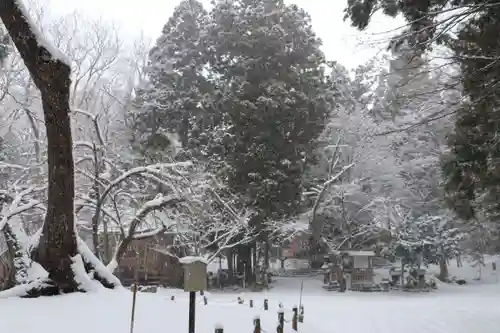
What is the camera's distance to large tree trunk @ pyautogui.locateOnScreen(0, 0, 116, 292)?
8062 mm

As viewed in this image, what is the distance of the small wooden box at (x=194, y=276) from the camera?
600 centimetres

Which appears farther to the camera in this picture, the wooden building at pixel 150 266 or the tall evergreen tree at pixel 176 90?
the tall evergreen tree at pixel 176 90

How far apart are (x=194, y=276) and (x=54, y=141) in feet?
13.4

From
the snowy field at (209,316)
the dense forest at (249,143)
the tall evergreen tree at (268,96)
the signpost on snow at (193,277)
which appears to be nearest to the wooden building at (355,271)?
the dense forest at (249,143)

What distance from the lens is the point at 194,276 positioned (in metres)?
6.07

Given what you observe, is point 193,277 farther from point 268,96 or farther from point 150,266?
point 150,266

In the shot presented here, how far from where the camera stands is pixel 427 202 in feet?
101

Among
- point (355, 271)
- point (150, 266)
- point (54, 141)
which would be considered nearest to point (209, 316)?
point (54, 141)

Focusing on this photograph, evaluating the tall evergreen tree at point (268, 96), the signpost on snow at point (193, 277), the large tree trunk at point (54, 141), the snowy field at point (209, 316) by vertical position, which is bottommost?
the snowy field at point (209, 316)

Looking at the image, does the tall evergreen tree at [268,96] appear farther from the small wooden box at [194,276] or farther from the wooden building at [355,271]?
the small wooden box at [194,276]

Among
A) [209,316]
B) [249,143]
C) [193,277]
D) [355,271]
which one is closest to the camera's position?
[193,277]

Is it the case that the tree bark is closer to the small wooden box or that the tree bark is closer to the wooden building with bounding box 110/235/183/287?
the small wooden box

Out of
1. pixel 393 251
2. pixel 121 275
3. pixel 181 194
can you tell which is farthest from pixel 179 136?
pixel 181 194

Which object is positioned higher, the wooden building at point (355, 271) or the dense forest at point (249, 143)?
the dense forest at point (249, 143)
